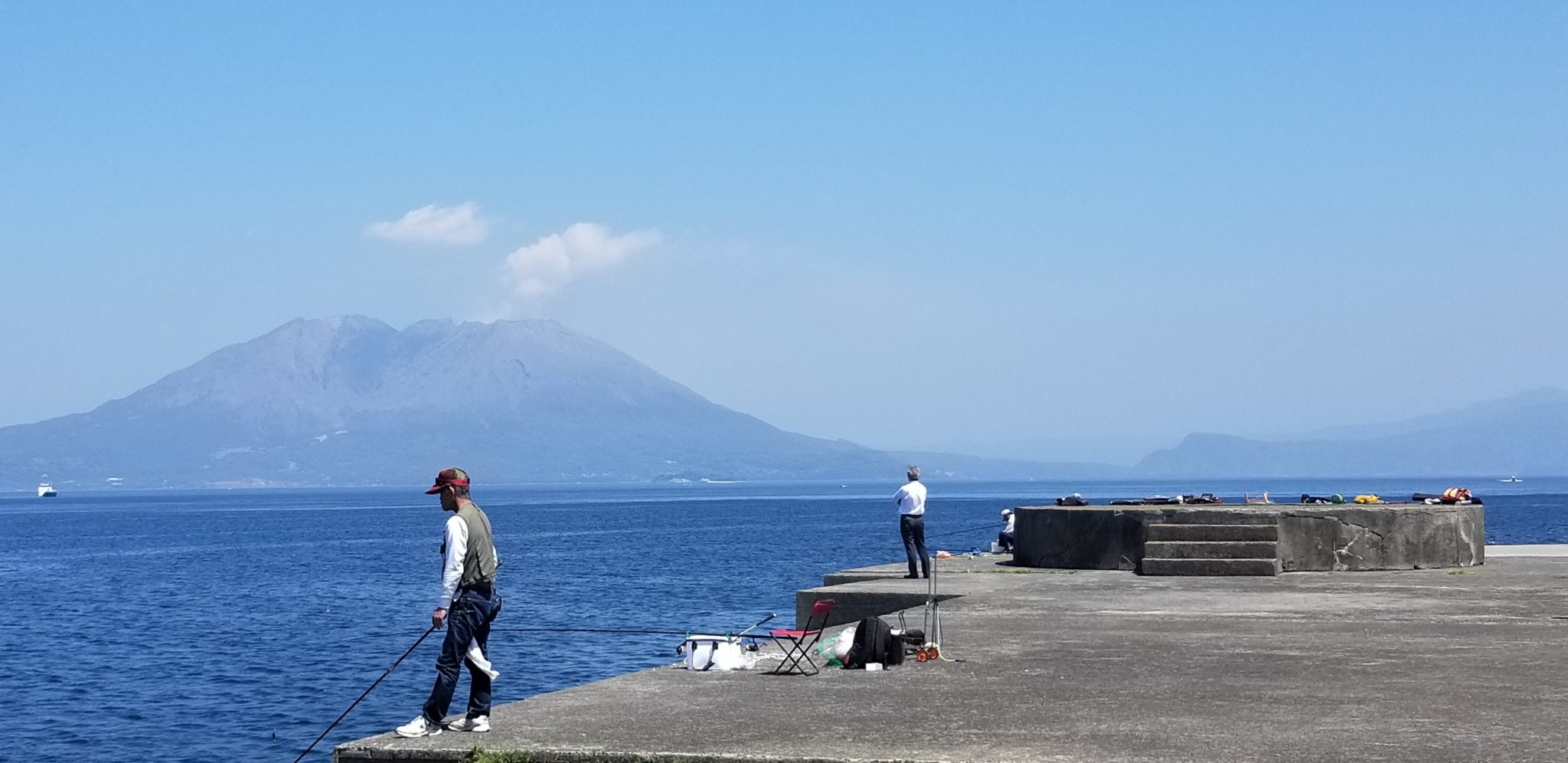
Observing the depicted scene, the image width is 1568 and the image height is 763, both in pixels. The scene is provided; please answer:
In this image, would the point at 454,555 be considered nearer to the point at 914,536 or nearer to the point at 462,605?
the point at 462,605

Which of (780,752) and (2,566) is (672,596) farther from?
(2,566)

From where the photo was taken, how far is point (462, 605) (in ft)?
34.6

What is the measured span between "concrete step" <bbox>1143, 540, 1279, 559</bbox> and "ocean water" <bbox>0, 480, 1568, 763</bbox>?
9.57m

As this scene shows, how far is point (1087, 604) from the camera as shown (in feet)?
58.8

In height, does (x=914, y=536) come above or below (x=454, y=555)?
below

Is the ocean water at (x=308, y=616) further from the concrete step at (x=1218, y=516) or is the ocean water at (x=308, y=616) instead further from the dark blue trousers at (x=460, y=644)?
the dark blue trousers at (x=460, y=644)

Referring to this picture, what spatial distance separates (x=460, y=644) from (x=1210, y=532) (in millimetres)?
13654

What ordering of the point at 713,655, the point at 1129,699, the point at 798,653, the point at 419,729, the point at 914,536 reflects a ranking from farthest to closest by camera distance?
1. the point at 914,536
2. the point at 798,653
3. the point at 713,655
4. the point at 1129,699
5. the point at 419,729

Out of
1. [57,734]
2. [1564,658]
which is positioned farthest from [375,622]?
[1564,658]

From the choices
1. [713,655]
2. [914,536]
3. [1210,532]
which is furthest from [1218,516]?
[713,655]

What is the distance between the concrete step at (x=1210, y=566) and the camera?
70.2 ft

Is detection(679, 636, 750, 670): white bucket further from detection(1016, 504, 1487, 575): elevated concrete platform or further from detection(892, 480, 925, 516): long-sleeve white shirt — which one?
detection(1016, 504, 1487, 575): elevated concrete platform

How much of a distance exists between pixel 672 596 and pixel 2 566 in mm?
43201

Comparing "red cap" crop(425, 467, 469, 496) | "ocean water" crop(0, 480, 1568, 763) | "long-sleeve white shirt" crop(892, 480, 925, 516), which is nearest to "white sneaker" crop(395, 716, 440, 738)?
"red cap" crop(425, 467, 469, 496)
